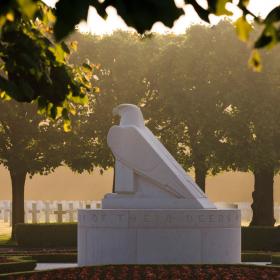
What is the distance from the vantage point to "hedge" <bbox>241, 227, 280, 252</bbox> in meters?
31.6

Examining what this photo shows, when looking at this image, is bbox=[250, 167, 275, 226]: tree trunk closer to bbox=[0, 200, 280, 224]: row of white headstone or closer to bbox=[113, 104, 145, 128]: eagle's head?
bbox=[0, 200, 280, 224]: row of white headstone

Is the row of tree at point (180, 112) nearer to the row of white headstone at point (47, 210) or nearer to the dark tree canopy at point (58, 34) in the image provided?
the row of white headstone at point (47, 210)

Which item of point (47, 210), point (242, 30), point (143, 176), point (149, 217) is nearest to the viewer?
point (242, 30)

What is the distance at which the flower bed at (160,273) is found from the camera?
18.9 metres

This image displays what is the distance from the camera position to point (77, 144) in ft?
138

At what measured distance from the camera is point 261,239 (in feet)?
104

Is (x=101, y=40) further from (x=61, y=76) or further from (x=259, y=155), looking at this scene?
(x=61, y=76)

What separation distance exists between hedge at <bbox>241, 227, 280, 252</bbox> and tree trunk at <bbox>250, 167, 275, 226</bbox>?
7.00 metres

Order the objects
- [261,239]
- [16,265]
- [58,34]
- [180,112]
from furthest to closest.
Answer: [180,112] → [261,239] → [16,265] → [58,34]

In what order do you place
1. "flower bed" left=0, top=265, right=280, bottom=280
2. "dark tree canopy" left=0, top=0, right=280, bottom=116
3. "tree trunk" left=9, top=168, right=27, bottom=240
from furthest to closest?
"tree trunk" left=9, top=168, right=27, bottom=240, "flower bed" left=0, top=265, right=280, bottom=280, "dark tree canopy" left=0, top=0, right=280, bottom=116

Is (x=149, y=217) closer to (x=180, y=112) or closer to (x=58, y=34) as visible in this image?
(x=58, y=34)

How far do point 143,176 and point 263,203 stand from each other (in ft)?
54.9

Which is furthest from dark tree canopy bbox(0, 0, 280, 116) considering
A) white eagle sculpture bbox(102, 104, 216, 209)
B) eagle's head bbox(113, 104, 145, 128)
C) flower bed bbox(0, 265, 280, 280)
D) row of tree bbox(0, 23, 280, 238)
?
row of tree bbox(0, 23, 280, 238)

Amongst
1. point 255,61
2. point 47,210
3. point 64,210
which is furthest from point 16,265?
point 47,210
